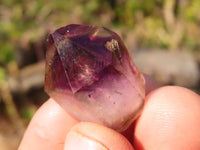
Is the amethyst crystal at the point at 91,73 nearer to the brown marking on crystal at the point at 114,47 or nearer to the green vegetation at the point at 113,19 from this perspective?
the brown marking on crystal at the point at 114,47

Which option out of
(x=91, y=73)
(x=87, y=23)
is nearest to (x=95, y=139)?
(x=91, y=73)

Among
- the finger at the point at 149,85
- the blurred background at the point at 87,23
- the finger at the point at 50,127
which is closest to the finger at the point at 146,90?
the finger at the point at 149,85

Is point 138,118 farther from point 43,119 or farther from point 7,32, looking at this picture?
point 7,32

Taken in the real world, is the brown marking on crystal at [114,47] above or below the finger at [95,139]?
above

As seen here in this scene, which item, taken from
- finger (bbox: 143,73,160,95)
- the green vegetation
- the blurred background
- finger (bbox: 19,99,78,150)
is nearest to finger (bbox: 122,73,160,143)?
finger (bbox: 143,73,160,95)

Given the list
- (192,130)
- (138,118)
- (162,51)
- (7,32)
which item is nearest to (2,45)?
(7,32)

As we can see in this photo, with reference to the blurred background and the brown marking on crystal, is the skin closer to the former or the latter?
the brown marking on crystal
